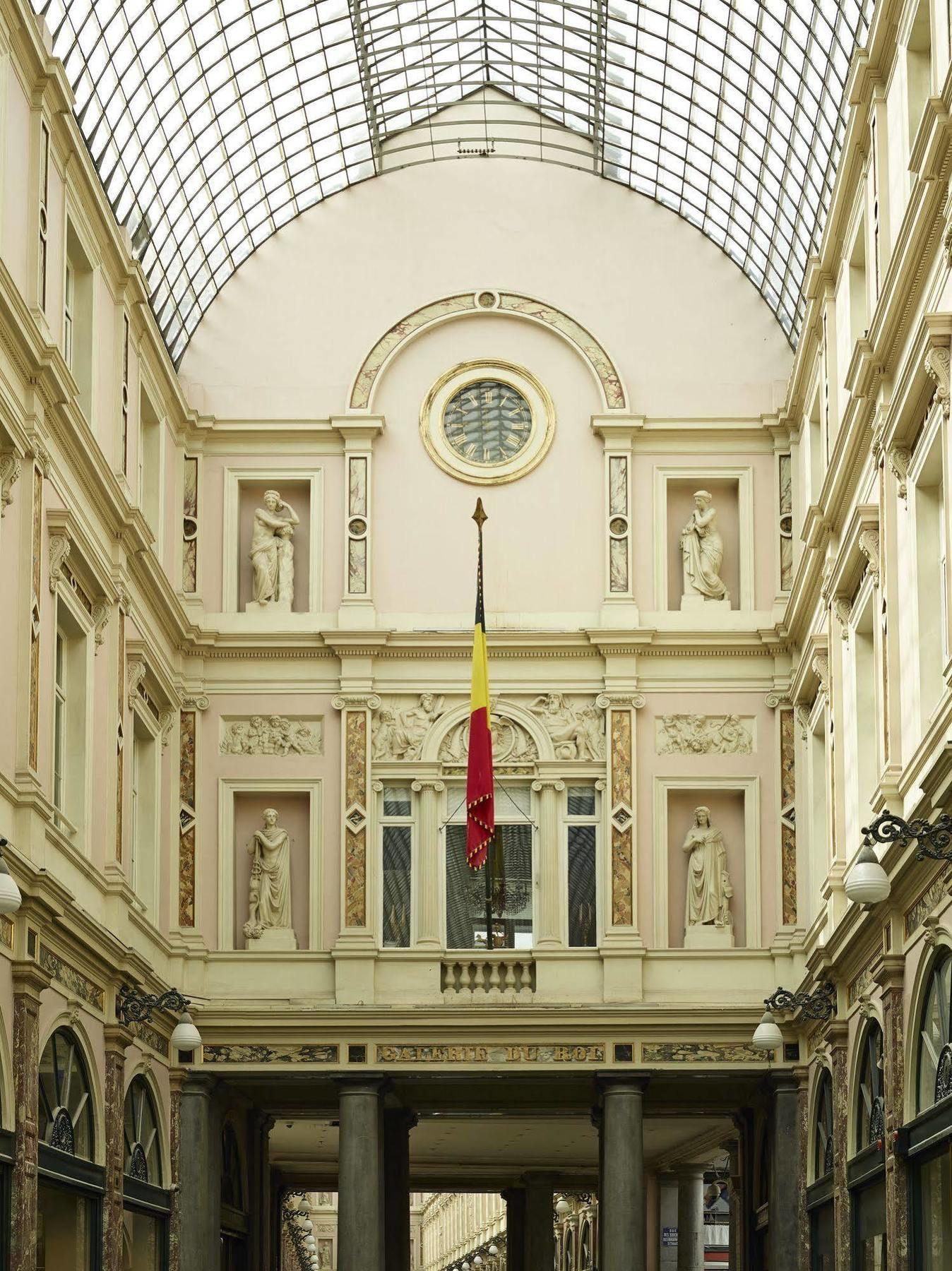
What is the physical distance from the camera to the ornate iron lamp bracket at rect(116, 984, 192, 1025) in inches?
1108

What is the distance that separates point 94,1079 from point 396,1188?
36.2 feet

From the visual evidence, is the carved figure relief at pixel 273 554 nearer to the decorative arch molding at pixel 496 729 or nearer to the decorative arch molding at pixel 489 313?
the decorative arch molding at pixel 489 313

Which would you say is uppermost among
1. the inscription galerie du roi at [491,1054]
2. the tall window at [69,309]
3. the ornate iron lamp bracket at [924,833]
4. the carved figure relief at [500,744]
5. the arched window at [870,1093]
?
the tall window at [69,309]

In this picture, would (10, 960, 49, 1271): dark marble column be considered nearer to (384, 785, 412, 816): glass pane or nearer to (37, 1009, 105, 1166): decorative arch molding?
(37, 1009, 105, 1166): decorative arch molding

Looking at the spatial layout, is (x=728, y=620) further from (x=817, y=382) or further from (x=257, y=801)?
(x=257, y=801)

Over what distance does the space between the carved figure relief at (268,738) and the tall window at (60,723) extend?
6.93m

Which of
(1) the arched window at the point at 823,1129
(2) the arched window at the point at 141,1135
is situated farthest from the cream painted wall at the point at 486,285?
(2) the arched window at the point at 141,1135

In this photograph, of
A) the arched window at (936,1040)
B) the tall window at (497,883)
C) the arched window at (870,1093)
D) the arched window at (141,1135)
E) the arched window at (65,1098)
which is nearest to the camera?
the arched window at (936,1040)

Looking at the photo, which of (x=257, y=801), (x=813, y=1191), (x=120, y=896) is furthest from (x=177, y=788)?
(x=813, y=1191)

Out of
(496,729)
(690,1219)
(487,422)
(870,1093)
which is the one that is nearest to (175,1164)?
(496,729)

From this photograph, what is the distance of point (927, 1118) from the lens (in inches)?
847

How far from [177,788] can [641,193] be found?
41.9 feet

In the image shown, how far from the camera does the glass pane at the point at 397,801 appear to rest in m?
34.8

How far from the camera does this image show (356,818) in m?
34.2
